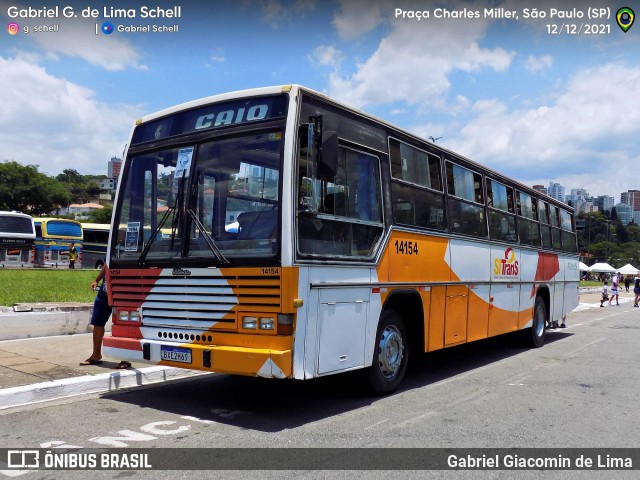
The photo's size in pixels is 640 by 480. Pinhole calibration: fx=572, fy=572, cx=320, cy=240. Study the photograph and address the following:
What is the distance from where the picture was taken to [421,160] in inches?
311

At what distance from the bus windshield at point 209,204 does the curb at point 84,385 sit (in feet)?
4.96

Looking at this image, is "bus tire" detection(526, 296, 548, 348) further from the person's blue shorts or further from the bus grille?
the person's blue shorts

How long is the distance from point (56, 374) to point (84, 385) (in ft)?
1.89

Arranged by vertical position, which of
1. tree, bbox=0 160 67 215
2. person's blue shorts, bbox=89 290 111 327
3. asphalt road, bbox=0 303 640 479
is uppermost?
tree, bbox=0 160 67 215

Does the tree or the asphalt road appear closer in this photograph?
the asphalt road

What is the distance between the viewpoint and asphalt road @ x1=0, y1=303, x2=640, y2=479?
16.3 ft

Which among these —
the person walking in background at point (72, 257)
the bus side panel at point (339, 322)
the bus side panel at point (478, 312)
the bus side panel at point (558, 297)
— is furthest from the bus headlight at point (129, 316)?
the person walking in background at point (72, 257)

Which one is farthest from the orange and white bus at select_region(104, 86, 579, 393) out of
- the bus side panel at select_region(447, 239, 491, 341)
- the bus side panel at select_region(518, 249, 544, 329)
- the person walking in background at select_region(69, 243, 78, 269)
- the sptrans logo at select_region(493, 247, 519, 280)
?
the person walking in background at select_region(69, 243, 78, 269)

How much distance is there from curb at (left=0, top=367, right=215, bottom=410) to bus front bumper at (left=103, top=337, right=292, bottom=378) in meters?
0.57

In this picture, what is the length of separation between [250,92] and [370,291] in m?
2.53

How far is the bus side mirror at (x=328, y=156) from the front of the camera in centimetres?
554

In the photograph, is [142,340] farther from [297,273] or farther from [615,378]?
[615,378]

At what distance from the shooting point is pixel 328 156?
5.55m

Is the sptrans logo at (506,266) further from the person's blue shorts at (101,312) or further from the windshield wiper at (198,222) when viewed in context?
the person's blue shorts at (101,312)
